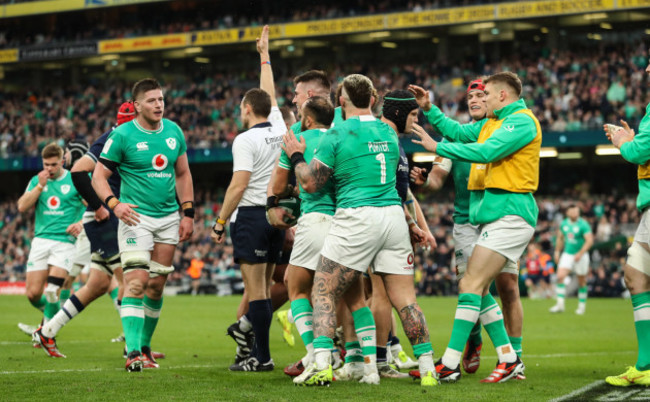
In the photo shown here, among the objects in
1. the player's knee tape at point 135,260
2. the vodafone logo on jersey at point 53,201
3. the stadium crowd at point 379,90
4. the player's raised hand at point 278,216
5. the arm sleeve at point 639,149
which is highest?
the stadium crowd at point 379,90

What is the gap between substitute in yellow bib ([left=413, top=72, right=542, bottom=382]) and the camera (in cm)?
693

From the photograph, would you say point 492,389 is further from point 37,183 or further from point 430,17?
point 430,17

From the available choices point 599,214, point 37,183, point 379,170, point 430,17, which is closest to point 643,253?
point 379,170

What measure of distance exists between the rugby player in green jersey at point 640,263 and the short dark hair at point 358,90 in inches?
84.2

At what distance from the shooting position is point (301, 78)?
7852 mm

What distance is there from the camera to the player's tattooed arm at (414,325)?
6657mm

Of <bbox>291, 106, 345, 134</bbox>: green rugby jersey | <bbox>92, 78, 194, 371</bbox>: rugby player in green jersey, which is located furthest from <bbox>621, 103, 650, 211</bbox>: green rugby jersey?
<bbox>92, 78, 194, 371</bbox>: rugby player in green jersey

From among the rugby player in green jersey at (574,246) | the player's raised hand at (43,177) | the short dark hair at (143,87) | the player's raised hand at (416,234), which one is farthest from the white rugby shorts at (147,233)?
the rugby player in green jersey at (574,246)

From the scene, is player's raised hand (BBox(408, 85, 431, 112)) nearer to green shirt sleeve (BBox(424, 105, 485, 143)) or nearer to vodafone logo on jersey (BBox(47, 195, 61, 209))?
green shirt sleeve (BBox(424, 105, 485, 143))

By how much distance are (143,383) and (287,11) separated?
37.0 meters

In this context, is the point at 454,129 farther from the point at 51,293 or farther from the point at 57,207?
the point at 57,207

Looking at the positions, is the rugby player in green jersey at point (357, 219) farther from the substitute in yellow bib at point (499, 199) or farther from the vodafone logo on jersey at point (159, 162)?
the vodafone logo on jersey at point (159, 162)

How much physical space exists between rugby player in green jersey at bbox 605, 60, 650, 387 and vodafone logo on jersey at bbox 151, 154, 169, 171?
4.08m

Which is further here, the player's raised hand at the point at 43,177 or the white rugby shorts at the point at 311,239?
the player's raised hand at the point at 43,177
